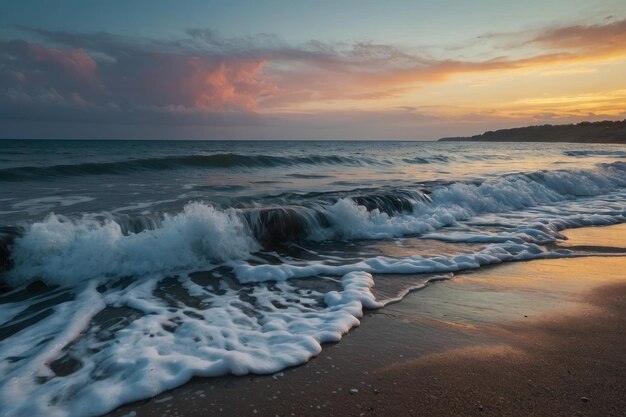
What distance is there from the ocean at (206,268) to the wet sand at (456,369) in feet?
0.83

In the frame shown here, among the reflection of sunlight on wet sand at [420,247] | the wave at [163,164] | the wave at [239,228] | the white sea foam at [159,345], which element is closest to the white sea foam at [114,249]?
the wave at [239,228]

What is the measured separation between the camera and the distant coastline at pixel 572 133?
279 feet

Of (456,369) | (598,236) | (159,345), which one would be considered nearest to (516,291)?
(456,369)

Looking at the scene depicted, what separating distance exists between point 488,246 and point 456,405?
5.40 m

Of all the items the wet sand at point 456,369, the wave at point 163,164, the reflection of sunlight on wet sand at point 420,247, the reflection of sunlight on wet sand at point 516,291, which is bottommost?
the reflection of sunlight on wet sand at point 420,247

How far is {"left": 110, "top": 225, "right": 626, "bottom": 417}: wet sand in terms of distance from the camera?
106 inches

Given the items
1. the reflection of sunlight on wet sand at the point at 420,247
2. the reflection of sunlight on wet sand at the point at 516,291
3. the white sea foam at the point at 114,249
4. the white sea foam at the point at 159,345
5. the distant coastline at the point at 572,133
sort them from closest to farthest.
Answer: the white sea foam at the point at 159,345 → the reflection of sunlight on wet sand at the point at 516,291 → the white sea foam at the point at 114,249 → the reflection of sunlight on wet sand at the point at 420,247 → the distant coastline at the point at 572,133

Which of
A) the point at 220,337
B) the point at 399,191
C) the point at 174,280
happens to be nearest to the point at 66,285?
the point at 174,280

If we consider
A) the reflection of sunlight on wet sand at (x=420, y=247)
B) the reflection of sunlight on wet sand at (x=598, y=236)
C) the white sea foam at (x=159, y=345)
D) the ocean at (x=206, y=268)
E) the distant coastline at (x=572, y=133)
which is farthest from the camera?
the distant coastline at (x=572, y=133)

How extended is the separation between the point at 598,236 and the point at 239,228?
23.3ft

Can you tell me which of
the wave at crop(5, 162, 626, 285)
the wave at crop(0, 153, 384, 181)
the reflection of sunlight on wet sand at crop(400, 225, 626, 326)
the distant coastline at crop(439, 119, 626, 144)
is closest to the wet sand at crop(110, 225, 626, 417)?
the reflection of sunlight on wet sand at crop(400, 225, 626, 326)

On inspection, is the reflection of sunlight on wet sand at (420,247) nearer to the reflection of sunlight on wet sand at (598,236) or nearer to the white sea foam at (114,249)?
the reflection of sunlight on wet sand at (598,236)

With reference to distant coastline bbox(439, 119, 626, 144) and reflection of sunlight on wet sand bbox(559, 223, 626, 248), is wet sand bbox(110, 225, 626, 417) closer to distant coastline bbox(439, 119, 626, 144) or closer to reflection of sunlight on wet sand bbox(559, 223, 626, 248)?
reflection of sunlight on wet sand bbox(559, 223, 626, 248)

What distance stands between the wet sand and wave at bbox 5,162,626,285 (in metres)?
3.46
